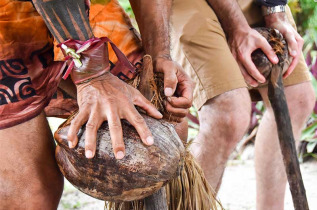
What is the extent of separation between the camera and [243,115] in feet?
8.16

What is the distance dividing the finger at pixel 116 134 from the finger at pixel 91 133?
38 millimetres

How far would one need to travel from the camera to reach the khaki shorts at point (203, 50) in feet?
8.20

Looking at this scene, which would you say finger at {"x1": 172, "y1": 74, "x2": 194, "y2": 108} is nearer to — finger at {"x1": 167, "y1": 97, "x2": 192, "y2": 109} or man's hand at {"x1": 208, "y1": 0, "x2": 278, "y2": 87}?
finger at {"x1": 167, "y1": 97, "x2": 192, "y2": 109}

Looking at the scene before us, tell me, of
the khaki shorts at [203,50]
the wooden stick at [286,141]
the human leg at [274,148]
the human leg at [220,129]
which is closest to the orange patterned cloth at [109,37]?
the khaki shorts at [203,50]

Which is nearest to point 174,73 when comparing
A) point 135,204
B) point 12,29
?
point 135,204

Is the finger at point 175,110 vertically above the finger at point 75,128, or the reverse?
the finger at point 75,128

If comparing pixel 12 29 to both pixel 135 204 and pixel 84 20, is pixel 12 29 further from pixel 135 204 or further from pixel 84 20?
pixel 135 204

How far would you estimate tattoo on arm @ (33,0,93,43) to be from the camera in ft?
5.52

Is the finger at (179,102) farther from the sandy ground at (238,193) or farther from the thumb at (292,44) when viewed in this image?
the sandy ground at (238,193)

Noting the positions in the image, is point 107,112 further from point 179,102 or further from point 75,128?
point 179,102

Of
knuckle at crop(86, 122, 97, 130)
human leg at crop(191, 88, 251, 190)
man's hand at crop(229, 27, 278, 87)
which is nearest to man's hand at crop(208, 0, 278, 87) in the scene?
man's hand at crop(229, 27, 278, 87)

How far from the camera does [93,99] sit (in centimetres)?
157

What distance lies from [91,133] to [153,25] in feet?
2.66

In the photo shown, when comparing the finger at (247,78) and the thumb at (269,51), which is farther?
the finger at (247,78)
